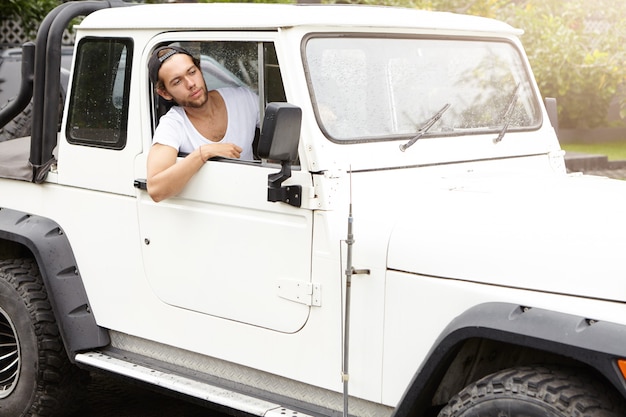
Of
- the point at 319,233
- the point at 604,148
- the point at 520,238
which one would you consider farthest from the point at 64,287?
the point at 604,148

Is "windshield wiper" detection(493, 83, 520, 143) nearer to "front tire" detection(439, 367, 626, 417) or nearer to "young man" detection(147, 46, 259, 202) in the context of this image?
"young man" detection(147, 46, 259, 202)

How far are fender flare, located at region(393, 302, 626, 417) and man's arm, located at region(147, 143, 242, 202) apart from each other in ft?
4.22

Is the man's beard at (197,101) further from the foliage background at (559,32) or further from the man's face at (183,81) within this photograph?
the foliage background at (559,32)

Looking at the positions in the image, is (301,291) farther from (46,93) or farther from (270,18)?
(46,93)

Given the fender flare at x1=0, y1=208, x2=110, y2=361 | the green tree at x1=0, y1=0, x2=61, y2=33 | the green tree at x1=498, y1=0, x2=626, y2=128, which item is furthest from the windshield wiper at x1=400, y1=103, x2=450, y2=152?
the green tree at x1=0, y1=0, x2=61, y2=33

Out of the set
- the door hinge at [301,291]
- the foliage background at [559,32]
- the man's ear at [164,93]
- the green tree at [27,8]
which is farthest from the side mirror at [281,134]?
the green tree at [27,8]

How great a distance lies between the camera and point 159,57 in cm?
425

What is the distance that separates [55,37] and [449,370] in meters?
2.52

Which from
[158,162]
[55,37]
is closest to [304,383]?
[158,162]

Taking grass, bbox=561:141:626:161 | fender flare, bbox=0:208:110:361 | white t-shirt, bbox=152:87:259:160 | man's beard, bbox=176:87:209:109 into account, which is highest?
man's beard, bbox=176:87:209:109

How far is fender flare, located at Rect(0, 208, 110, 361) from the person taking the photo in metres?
4.64

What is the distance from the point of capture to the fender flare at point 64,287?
4.64 m

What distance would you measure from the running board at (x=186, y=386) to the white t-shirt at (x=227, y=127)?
38.2 inches

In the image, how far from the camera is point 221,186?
4043mm
